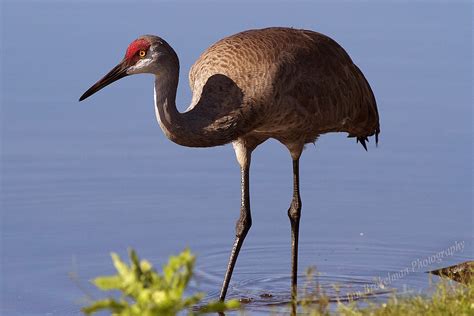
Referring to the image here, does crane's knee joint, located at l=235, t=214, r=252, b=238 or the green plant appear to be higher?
crane's knee joint, located at l=235, t=214, r=252, b=238

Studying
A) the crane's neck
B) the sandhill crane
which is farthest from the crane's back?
the crane's neck

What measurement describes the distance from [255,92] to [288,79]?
0.33 metres

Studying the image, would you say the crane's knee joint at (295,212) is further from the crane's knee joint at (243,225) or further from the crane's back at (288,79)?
the crane's back at (288,79)

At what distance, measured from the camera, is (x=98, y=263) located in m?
8.46

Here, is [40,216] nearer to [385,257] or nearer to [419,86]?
[385,257]

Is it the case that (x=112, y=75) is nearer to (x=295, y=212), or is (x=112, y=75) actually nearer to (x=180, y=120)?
(x=180, y=120)

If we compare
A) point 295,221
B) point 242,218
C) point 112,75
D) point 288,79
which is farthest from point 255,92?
point 295,221

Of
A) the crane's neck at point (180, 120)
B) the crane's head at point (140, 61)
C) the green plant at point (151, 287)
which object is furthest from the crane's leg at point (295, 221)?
the green plant at point (151, 287)

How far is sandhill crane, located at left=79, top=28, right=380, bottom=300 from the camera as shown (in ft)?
23.9

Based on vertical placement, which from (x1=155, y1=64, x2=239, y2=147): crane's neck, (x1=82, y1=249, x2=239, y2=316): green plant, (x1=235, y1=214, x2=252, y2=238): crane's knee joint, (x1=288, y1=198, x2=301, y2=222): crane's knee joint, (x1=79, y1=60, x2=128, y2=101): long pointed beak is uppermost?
(x1=79, y1=60, x2=128, y2=101): long pointed beak

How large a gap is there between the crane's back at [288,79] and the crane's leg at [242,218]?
0.72ft

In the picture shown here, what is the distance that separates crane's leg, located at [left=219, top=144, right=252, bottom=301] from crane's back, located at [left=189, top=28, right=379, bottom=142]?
218 mm

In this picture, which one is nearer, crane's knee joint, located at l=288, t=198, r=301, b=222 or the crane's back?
the crane's back

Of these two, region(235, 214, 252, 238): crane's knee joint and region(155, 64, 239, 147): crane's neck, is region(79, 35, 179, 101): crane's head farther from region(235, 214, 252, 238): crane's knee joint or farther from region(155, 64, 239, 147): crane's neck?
region(235, 214, 252, 238): crane's knee joint
